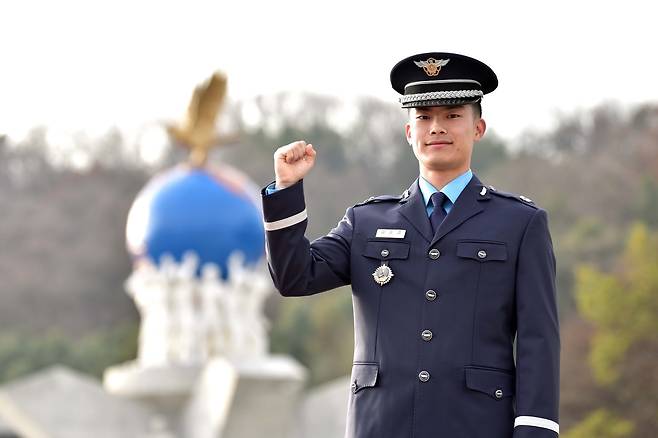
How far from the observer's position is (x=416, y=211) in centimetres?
422

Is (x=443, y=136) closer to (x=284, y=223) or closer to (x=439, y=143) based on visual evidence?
(x=439, y=143)

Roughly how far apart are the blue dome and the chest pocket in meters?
12.5

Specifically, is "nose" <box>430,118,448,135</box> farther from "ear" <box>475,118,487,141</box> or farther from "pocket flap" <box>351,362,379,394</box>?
"pocket flap" <box>351,362,379,394</box>

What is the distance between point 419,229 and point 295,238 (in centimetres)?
36

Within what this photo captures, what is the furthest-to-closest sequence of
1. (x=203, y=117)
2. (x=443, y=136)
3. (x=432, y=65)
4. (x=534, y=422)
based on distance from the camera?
1. (x=203, y=117)
2. (x=432, y=65)
3. (x=443, y=136)
4. (x=534, y=422)

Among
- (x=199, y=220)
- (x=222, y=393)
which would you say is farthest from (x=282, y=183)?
(x=222, y=393)

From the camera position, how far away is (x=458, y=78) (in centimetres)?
422

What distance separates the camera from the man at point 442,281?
3.96 metres

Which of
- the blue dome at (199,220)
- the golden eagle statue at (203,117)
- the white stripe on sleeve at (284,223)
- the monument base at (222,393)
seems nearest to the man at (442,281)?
the white stripe on sleeve at (284,223)

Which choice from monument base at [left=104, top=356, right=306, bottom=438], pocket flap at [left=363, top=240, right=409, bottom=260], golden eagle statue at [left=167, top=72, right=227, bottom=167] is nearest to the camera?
pocket flap at [left=363, top=240, right=409, bottom=260]

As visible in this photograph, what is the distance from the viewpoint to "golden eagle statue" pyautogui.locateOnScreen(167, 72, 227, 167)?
1814 cm

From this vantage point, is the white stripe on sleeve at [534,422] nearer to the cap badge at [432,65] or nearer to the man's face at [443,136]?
the man's face at [443,136]

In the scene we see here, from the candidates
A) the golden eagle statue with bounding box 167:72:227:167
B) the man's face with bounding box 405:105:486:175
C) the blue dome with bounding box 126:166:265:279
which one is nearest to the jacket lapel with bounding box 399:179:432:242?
the man's face with bounding box 405:105:486:175

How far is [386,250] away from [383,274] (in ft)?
0.25
